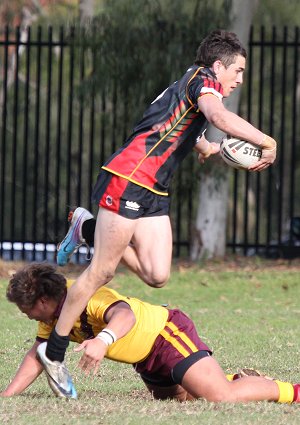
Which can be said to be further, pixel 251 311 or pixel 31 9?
pixel 31 9

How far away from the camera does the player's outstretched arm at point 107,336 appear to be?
6.05 meters

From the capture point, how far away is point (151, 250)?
6.91 metres

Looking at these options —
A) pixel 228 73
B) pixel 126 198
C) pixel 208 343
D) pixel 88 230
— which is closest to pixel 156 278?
pixel 126 198

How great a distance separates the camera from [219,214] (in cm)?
1730

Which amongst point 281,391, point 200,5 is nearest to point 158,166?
point 281,391

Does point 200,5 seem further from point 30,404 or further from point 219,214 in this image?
point 30,404

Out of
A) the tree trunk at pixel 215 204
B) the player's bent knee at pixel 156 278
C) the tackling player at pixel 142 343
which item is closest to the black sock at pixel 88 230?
the player's bent knee at pixel 156 278

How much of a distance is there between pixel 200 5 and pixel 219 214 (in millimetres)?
3414

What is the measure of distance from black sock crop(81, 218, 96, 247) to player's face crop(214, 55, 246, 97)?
48.2 inches

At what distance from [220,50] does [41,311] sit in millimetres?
1962

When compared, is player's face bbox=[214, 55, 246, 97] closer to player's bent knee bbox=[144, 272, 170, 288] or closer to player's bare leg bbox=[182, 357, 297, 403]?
player's bent knee bbox=[144, 272, 170, 288]

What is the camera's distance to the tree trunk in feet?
56.1

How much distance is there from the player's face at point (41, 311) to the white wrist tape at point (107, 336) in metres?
0.54

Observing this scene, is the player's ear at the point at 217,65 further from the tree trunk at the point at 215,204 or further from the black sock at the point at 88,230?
the tree trunk at the point at 215,204
